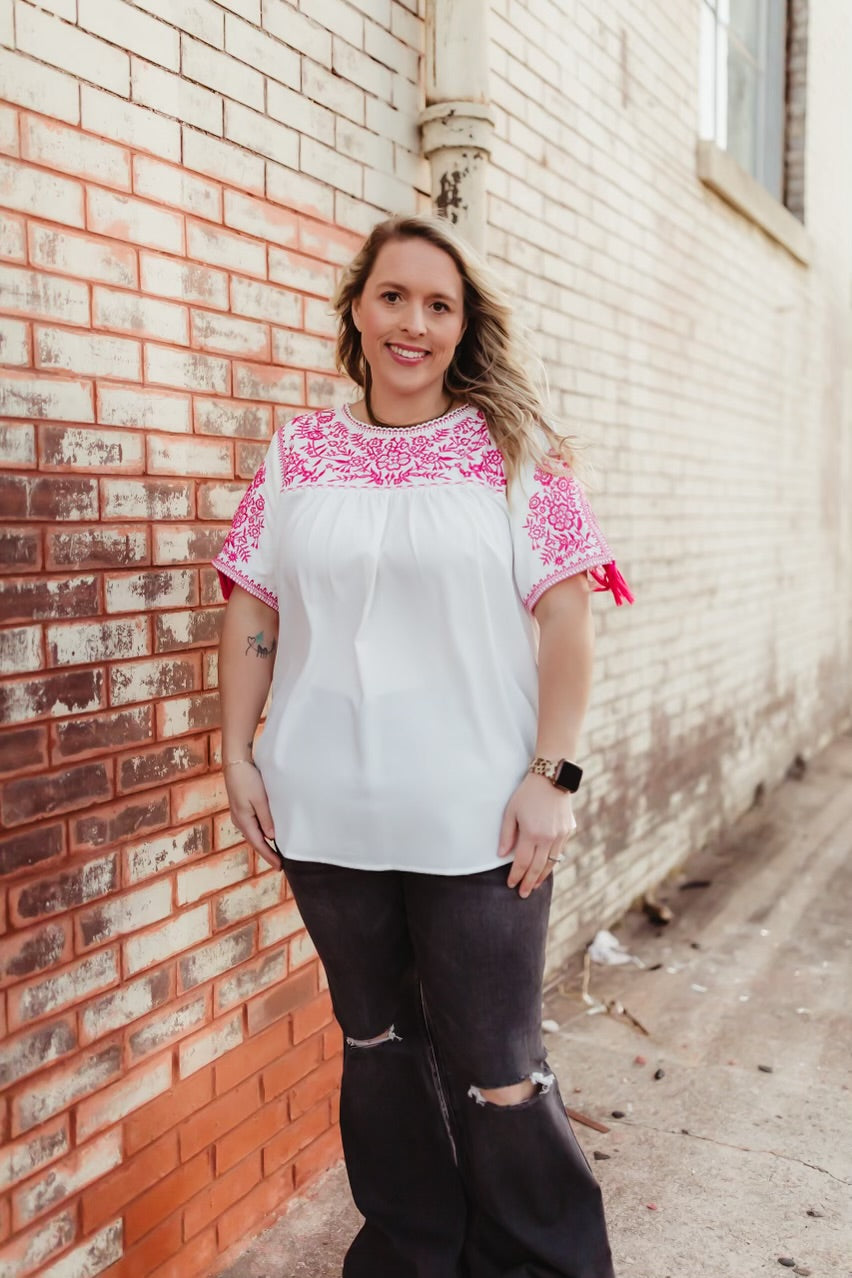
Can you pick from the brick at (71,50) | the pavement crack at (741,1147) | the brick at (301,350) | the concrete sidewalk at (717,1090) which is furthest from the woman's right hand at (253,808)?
the pavement crack at (741,1147)

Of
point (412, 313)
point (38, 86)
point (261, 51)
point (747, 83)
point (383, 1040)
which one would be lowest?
point (383, 1040)

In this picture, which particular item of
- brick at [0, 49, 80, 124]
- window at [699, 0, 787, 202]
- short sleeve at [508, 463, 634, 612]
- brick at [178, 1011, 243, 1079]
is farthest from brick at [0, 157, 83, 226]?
window at [699, 0, 787, 202]

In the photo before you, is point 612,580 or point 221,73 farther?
point 221,73

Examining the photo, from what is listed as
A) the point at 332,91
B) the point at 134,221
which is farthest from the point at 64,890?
the point at 332,91

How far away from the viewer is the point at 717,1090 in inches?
133

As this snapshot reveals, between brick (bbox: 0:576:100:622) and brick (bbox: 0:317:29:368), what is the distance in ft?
1.20

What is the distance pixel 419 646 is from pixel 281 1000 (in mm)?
1203

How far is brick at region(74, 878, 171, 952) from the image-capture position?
217 cm

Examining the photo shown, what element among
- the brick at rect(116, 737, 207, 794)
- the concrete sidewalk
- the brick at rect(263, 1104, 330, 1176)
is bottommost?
the concrete sidewalk

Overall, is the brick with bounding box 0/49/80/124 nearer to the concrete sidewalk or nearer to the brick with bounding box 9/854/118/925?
the brick with bounding box 9/854/118/925

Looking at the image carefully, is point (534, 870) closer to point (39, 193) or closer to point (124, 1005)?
point (124, 1005)

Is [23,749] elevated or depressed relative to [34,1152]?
elevated

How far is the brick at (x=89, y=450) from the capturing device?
80.0 inches

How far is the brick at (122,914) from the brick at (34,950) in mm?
37
